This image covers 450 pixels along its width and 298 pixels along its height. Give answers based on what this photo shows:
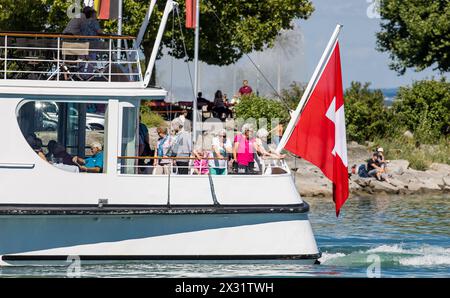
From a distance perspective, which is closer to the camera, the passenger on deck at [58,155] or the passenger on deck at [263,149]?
the passenger on deck at [58,155]

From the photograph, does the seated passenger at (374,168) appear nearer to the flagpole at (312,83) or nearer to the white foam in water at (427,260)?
the white foam in water at (427,260)

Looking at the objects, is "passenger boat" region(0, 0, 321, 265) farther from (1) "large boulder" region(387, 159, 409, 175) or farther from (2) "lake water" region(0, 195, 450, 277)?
(1) "large boulder" region(387, 159, 409, 175)

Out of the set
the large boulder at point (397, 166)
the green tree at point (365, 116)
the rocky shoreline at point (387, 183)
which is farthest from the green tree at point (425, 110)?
the rocky shoreline at point (387, 183)

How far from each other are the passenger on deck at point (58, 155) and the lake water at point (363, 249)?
5.14ft

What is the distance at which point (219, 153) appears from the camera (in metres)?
16.4

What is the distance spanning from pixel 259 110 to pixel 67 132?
726 inches

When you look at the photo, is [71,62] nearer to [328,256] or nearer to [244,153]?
[244,153]

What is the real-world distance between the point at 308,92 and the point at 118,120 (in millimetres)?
2845

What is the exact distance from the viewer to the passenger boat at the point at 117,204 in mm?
Result: 15352

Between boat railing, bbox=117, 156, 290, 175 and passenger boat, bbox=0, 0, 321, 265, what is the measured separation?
0.05 m
